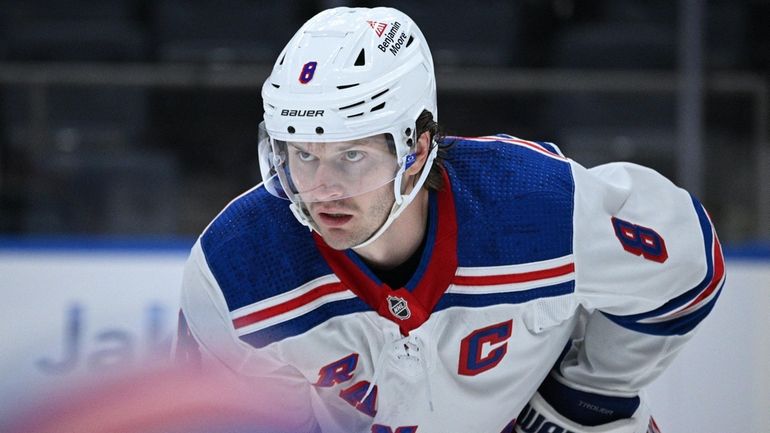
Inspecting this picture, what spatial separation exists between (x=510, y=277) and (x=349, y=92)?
1.39ft

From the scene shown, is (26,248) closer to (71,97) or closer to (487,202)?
(71,97)

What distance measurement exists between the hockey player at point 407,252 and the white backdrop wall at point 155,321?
0.71 meters

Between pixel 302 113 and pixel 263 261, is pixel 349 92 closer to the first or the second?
pixel 302 113

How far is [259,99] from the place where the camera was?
3949 millimetres

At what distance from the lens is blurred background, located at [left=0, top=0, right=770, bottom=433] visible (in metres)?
3.89

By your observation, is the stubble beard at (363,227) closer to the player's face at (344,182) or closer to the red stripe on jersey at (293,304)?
the player's face at (344,182)

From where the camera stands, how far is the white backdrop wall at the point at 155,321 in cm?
279

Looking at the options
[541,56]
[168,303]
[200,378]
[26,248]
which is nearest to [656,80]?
[541,56]

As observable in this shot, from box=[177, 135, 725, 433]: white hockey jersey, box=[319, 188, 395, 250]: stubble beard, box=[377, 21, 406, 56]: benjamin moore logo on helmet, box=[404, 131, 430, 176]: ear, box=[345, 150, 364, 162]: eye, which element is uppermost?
box=[377, 21, 406, 56]: benjamin moore logo on helmet

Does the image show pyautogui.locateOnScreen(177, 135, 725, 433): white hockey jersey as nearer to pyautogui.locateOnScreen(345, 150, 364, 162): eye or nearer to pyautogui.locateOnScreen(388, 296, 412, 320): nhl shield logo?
pyautogui.locateOnScreen(388, 296, 412, 320): nhl shield logo

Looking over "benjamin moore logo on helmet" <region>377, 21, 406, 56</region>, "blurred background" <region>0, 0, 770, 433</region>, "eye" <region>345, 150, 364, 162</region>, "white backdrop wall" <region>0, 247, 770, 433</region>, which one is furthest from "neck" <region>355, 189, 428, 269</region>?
"blurred background" <region>0, 0, 770, 433</region>

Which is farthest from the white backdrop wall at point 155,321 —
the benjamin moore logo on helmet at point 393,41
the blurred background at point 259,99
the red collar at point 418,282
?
the benjamin moore logo on helmet at point 393,41

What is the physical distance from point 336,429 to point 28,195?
229cm

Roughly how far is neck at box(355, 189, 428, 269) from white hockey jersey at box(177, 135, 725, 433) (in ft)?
0.11
